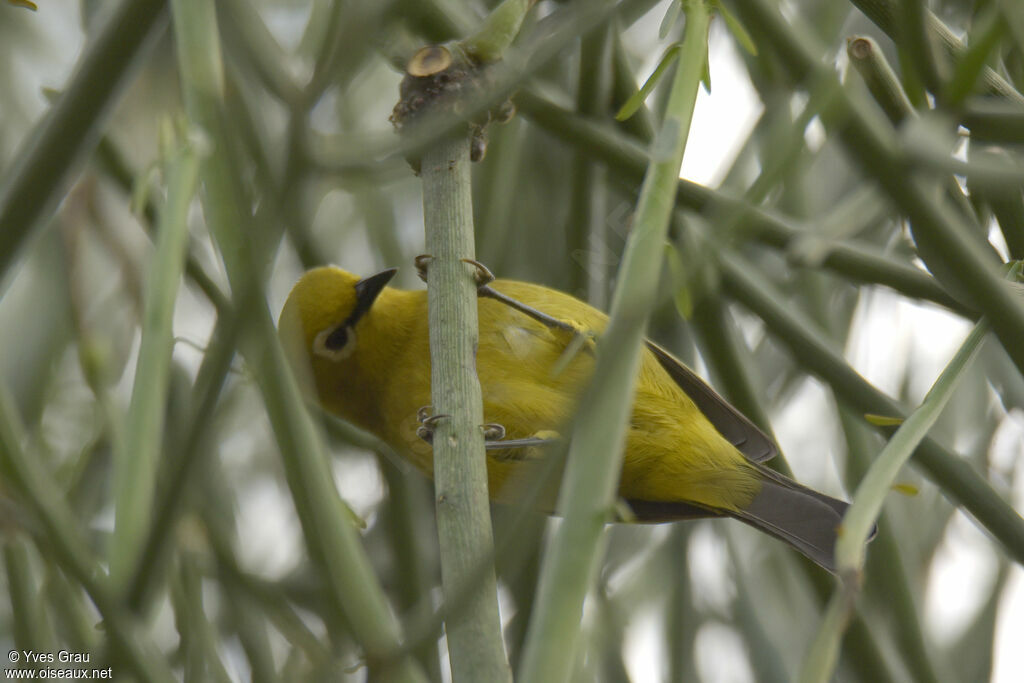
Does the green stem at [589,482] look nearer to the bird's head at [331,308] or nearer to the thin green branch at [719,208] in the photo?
the thin green branch at [719,208]

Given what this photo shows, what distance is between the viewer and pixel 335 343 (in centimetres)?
307

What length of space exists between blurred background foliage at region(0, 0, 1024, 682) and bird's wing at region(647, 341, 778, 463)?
0.09 meters

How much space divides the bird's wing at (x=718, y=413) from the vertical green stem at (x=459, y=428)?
1232 mm

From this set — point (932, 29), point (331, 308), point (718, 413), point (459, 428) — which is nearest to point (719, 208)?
point (932, 29)

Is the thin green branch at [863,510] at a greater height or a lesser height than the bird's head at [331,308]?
lesser

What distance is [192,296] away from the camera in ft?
8.18

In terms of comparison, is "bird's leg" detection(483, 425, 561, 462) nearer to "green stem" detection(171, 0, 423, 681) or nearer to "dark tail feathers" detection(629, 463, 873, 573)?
"dark tail feathers" detection(629, 463, 873, 573)

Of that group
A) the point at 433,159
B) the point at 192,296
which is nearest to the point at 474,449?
the point at 433,159

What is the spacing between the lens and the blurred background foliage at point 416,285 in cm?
121

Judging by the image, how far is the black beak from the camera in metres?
2.79

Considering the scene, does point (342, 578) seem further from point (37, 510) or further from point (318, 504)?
point (37, 510)

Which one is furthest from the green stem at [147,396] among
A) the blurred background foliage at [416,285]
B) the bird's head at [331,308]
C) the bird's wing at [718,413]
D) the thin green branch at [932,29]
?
the bird's wing at [718,413]

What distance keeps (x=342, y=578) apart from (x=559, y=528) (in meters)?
0.26

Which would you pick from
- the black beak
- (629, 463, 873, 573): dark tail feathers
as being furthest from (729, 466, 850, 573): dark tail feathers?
the black beak
